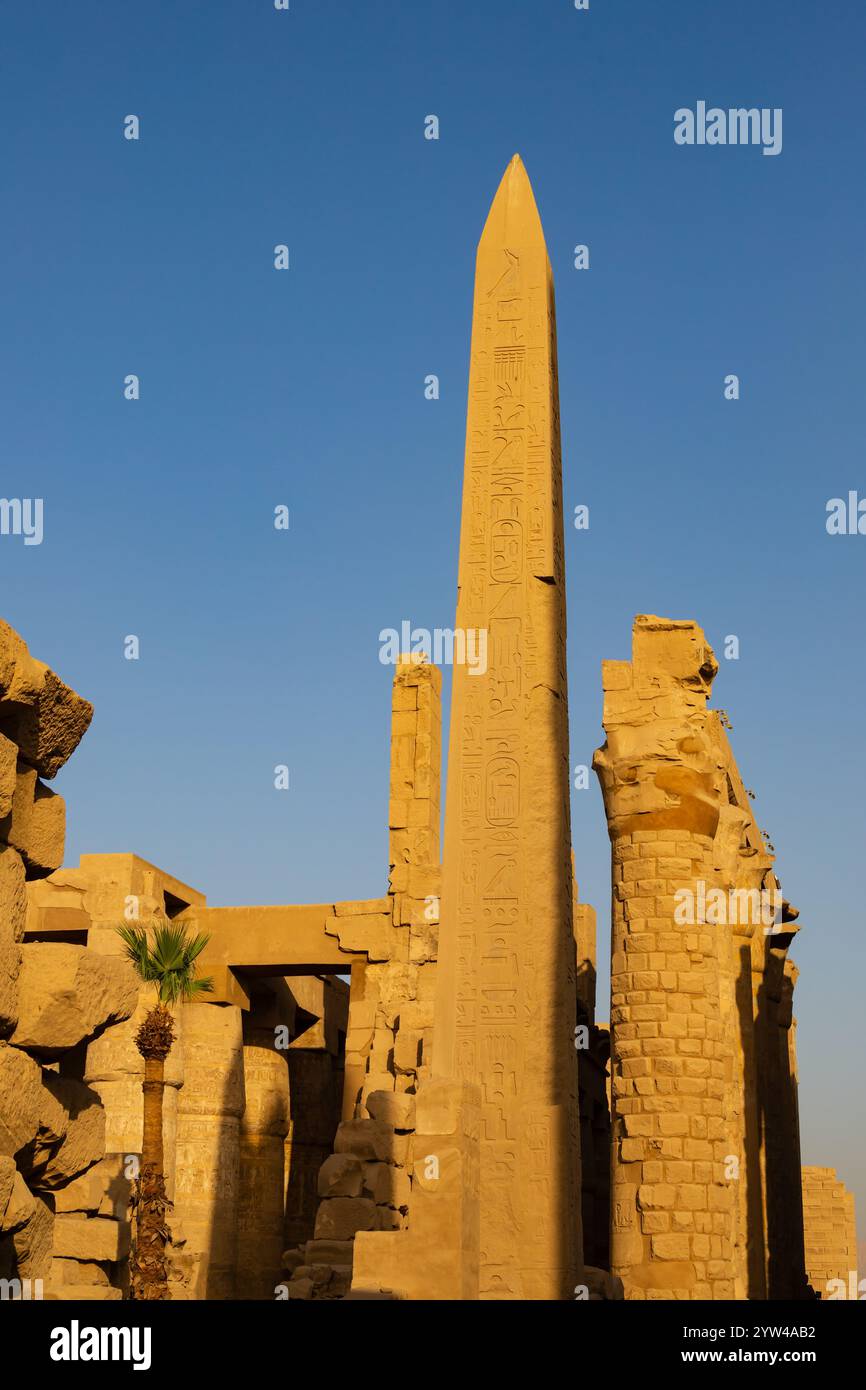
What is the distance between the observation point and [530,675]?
29.5 ft

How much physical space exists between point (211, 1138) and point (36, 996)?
1604cm

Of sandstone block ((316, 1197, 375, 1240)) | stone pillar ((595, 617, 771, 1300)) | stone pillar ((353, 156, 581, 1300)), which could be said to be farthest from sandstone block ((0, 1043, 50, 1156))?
sandstone block ((316, 1197, 375, 1240))

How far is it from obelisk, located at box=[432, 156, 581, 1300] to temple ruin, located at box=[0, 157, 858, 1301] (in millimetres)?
16

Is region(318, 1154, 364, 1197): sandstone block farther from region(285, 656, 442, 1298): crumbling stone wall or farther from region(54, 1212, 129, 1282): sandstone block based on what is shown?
region(285, 656, 442, 1298): crumbling stone wall

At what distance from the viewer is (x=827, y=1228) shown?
90.4 ft

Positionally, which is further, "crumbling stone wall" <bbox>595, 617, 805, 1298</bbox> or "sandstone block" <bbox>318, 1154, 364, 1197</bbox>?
"sandstone block" <bbox>318, 1154, 364, 1197</bbox>

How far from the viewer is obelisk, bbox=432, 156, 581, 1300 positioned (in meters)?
8.34

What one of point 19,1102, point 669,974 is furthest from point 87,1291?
point 19,1102

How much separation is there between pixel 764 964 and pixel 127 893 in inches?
322

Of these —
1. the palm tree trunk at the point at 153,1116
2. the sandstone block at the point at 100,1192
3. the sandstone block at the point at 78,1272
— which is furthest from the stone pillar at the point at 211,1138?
the sandstone block at the point at 78,1272

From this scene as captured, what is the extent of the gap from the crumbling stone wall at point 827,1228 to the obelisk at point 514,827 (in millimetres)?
19529

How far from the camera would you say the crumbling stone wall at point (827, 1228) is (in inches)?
1056

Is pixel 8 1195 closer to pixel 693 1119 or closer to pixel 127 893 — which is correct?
pixel 693 1119
